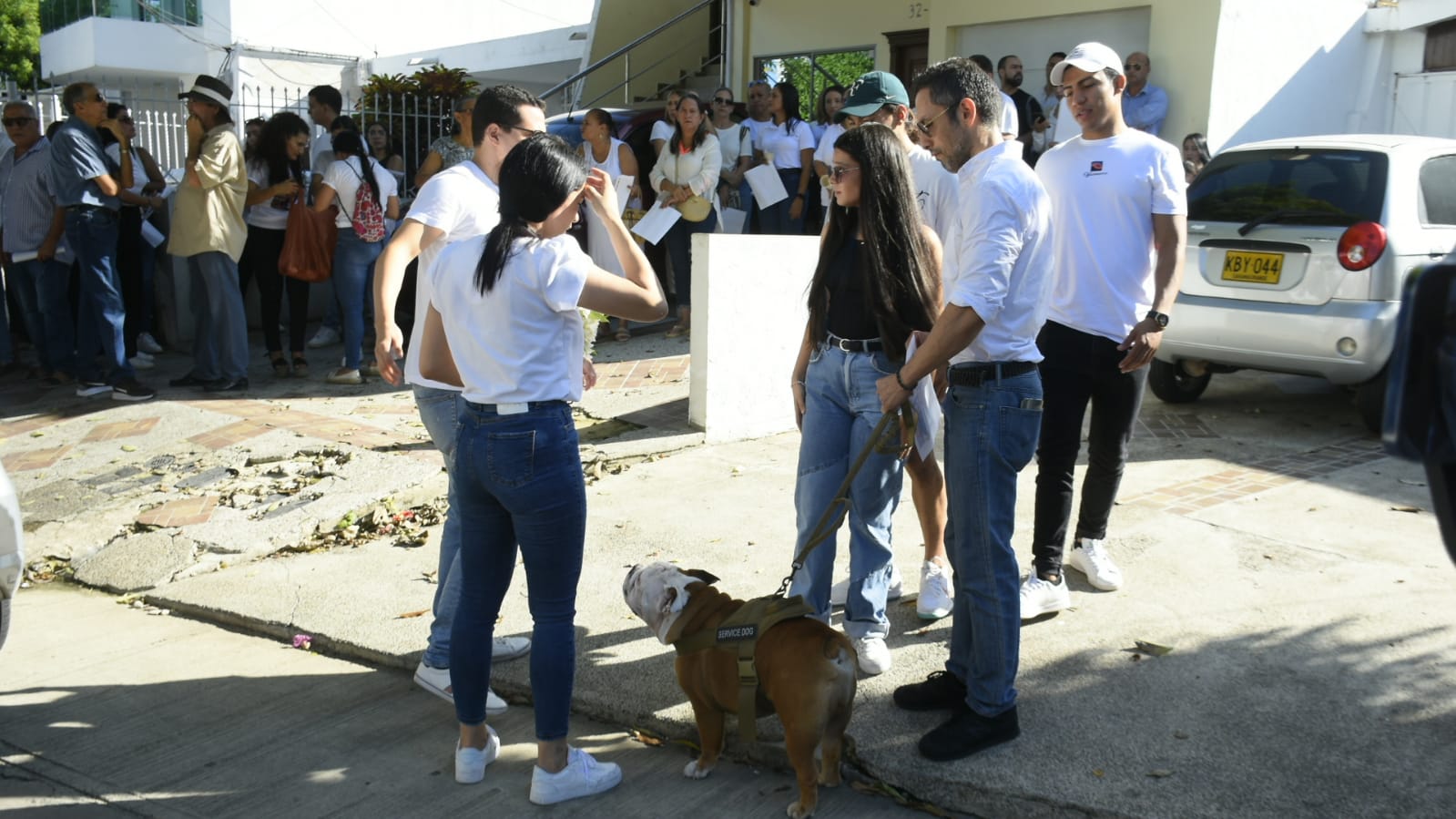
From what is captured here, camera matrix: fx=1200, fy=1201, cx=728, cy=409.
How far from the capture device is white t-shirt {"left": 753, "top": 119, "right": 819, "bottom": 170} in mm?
11031

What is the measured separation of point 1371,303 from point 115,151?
29.2 feet

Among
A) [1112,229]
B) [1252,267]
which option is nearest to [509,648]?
[1112,229]

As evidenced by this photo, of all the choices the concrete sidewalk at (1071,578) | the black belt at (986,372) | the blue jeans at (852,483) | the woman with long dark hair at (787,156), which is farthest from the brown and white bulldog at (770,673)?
the woman with long dark hair at (787,156)

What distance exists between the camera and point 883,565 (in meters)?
4.04

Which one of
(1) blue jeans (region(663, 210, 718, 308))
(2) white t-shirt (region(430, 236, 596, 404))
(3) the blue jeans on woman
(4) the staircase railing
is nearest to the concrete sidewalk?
(2) white t-shirt (region(430, 236, 596, 404))

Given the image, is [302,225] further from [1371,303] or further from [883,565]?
[1371,303]

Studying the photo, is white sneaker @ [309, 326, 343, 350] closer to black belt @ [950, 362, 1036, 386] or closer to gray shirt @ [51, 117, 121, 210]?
gray shirt @ [51, 117, 121, 210]

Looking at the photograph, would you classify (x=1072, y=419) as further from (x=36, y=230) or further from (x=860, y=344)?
(x=36, y=230)

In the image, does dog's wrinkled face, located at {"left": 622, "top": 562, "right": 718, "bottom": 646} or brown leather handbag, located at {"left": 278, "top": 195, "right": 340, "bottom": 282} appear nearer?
dog's wrinkled face, located at {"left": 622, "top": 562, "right": 718, "bottom": 646}

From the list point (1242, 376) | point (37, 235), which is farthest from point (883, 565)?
point (37, 235)

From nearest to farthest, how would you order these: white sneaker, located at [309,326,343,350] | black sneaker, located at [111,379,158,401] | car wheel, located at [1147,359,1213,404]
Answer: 1. car wheel, located at [1147,359,1213,404]
2. black sneaker, located at [111,379,158,401]
3. white sneaker, located at [309,326,343,350]

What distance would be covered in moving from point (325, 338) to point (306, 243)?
1.99 m

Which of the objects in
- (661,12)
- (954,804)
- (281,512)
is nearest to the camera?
(954,804)

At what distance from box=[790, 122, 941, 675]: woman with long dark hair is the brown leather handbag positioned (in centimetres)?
583
